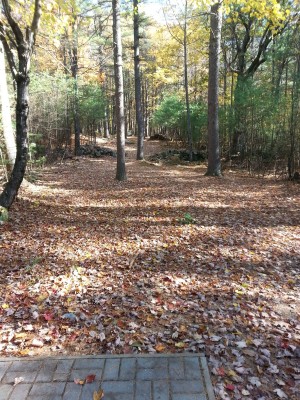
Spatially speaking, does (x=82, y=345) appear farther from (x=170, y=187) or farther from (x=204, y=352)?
(x=170, y=187)

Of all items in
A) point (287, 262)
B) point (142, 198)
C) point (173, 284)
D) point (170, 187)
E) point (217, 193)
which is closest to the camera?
point (173, 284)

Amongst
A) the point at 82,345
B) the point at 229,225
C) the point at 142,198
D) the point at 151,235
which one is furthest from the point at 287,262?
the point at 142,198

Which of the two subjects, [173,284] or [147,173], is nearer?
[173,284]

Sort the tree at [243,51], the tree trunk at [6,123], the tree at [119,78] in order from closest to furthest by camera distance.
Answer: the tree trunk at [6,123]
the tree at [119,78]
the tree at [243,51]

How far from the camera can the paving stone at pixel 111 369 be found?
2469 millimetres

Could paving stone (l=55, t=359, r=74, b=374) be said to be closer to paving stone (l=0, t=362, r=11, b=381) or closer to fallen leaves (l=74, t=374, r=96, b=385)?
fallen leaves (l=74, t=374, r=96, b=385)

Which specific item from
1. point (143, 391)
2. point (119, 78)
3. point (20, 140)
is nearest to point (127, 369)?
point (143, 391)

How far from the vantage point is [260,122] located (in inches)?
517

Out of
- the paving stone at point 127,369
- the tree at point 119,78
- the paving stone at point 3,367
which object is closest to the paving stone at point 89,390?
the paving stone at point 127,369

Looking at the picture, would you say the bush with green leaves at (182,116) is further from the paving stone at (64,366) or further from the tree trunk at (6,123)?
the paving stone at (64,366)

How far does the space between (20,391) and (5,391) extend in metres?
0.12

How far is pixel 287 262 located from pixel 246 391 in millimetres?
2738

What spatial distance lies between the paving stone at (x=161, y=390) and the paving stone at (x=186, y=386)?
55 mm

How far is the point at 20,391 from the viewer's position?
2314mm
